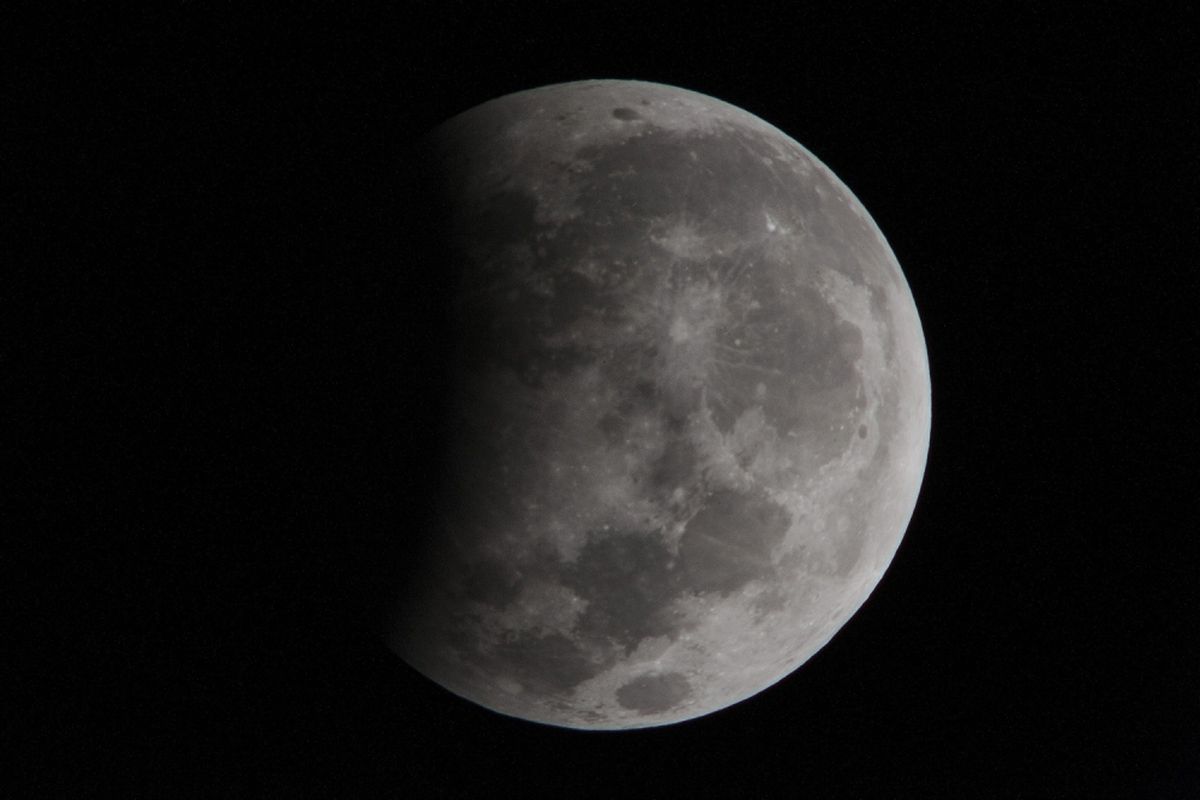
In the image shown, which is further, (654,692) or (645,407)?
(654,692)

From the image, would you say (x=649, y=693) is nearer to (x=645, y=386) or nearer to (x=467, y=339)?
(x=645, y=386)

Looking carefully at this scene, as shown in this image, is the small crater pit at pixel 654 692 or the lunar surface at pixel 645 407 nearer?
the lunar surface at pixel 645 407

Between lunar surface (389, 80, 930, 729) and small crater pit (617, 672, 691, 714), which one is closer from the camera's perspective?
lunar surface (389, 80, 930, 729)

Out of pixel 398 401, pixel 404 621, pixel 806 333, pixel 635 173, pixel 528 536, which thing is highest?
pixel 635 173

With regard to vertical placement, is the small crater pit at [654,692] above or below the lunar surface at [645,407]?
below

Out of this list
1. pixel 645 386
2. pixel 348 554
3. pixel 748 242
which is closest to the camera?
pixel 645 386

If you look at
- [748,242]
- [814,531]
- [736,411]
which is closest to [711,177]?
[748,242]

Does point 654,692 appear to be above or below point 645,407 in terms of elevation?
below

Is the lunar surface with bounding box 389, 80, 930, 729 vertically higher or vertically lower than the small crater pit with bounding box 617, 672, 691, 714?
higher
